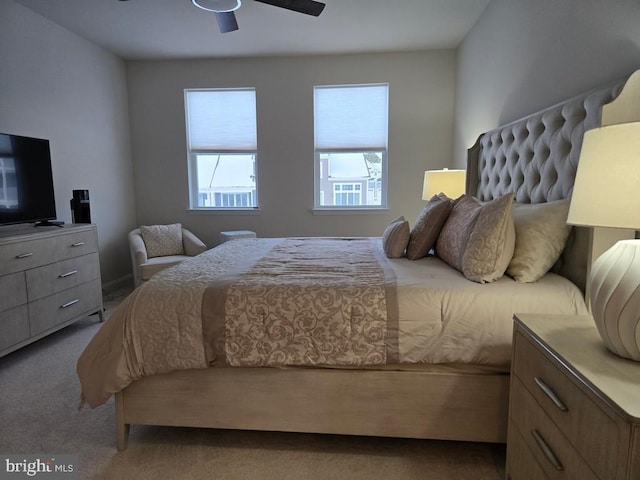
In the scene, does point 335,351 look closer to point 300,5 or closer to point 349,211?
point 300,5

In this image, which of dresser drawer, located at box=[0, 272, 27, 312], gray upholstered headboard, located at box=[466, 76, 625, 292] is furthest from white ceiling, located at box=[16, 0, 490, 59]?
dresser drawer, located at box=[0, 272, 27, 312]

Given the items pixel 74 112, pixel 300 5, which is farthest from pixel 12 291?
pixel 300 5

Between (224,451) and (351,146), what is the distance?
11.6ft

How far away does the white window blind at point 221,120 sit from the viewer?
4469mm

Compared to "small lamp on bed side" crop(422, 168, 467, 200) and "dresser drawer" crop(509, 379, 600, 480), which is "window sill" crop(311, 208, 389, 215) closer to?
"small lamp on bed side" crop(422, 168, 467, 200)

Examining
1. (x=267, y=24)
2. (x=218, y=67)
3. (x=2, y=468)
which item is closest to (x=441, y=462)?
(x=2, y=468)

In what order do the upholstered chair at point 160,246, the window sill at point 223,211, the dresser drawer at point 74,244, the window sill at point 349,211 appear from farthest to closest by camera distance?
the window sill at point 223,211 → the window sill at point 349,211 → the upholstered chair at point 160,246 → the dresser drawer at point 74,244

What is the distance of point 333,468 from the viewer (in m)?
1.58

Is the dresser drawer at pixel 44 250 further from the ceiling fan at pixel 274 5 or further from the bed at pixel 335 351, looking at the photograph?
the ceiling fan at pixel 274 5

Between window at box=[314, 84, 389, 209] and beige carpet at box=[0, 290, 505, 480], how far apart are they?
3097 millimetres

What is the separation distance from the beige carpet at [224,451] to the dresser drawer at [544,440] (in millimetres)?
450

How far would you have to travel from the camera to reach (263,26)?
3484mm

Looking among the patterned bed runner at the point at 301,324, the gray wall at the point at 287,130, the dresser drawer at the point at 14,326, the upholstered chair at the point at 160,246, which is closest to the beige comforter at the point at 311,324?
the patterned bed runner at the point at 301,324

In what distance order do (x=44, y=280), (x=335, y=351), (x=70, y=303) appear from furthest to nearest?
1. (x=70, y=303)
2. (x=44, y=280)
3. (x=335, y=351)
